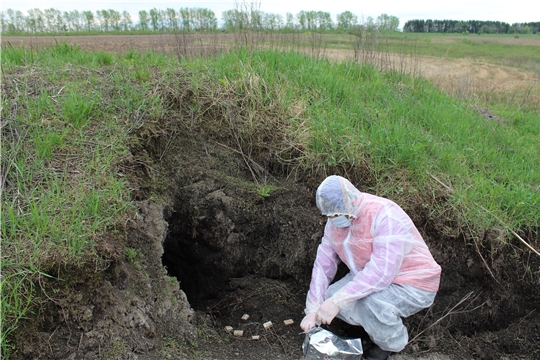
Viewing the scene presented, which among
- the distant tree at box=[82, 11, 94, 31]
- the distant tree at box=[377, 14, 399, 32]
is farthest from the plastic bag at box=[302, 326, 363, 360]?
the distant tree at box=[82, 11, 94, 31]

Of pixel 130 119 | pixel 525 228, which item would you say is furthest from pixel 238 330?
pixel 525 228

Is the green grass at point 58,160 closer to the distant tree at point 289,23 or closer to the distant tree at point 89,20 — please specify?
the distant tree at point 289,23

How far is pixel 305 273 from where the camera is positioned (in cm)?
327

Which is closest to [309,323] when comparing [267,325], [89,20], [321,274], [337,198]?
[321,274]

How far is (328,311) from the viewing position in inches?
97.1

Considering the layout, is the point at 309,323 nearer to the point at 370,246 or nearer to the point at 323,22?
the point at 370,246

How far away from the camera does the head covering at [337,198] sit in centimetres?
242

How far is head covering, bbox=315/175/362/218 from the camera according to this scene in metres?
2.42

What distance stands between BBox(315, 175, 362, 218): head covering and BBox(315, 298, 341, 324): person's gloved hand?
1.71ft

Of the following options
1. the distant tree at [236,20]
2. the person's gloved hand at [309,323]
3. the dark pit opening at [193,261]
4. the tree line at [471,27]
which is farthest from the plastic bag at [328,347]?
the tree line at [471,27]

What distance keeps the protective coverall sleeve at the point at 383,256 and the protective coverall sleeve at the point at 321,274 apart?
226mm

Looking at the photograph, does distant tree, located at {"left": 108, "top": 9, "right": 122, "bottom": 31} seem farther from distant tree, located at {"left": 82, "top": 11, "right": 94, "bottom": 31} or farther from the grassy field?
the grassy field

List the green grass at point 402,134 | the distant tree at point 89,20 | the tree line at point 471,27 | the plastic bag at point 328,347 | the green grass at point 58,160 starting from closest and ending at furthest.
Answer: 1. the green grass at point 58,160
2. the plastic bag at point 328,347
3. the green grass at point 402,134
4. the distant tree at point 89,20
5. the tree line at point 471,27

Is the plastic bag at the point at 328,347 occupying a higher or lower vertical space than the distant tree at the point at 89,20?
lower
